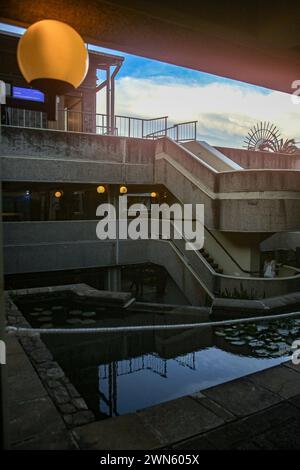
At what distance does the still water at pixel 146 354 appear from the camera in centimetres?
394

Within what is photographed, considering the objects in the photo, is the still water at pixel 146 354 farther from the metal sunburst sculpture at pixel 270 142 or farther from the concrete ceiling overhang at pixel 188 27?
the metal sunburst sculpture at pixel 270 142

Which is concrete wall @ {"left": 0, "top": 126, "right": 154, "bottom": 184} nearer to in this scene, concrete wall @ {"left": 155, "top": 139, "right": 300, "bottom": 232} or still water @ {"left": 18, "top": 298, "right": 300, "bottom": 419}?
concrete wall @ {"left": 155, "top": 139, "right": 300, "bottom": 232}

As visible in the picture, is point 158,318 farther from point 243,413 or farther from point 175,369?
point 243,413

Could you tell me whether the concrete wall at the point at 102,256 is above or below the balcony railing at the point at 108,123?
below

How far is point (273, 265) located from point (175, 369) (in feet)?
28.8

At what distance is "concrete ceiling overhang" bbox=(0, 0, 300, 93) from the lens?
3557 mm

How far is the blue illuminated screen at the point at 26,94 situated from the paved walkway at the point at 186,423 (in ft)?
10.5

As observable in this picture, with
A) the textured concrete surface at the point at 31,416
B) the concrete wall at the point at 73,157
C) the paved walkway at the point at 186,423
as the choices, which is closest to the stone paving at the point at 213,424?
the paved walkway at the point at 186,423

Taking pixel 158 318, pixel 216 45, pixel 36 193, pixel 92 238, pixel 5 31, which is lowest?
pixel 158 318

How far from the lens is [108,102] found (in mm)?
18109

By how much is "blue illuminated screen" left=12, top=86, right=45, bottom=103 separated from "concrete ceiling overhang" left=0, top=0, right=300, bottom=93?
2.37 ft

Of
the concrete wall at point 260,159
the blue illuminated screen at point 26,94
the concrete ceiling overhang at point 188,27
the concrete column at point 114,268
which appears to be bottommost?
the concrete column at point 114,268

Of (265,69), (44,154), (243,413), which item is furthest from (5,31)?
(243,413)

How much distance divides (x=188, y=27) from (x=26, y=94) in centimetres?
216
